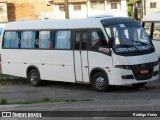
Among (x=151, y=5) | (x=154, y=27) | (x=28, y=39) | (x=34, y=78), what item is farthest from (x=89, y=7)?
(x=34, y=78)

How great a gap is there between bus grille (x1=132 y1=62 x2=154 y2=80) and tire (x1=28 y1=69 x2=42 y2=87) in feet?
15.2

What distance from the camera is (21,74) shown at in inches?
732

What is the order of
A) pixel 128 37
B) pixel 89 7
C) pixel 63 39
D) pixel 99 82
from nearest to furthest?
pixel 128 37
pixel 99 82
pixel 63 39
pixel 89 7

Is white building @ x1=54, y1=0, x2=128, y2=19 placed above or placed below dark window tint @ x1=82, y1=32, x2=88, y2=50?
above

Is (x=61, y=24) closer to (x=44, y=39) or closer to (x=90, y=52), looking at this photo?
(x=44, y=39)

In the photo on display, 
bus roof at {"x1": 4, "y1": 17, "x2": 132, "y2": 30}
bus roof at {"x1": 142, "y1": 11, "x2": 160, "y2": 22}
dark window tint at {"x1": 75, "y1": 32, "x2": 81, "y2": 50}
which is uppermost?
bus roof at {"x1": 142, "y1": 11, "x2": 160, "y2": 22}

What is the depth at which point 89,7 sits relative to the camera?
234 feet

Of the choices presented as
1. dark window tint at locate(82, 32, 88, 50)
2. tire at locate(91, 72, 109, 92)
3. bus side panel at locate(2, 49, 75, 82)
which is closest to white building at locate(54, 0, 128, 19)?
bus side panel at locate(2, 49, 75, 82)

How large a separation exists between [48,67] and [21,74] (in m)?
1.90

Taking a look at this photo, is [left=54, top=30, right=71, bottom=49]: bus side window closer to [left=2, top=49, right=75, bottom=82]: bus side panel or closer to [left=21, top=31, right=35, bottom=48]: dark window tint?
[left=2, top=49, right=75, bottom=82]: bus side panel

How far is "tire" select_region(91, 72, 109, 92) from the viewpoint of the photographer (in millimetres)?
15055

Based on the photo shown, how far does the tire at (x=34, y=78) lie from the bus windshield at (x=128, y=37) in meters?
4.13

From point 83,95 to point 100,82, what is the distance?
799 millimetres

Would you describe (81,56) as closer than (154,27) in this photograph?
Yes
